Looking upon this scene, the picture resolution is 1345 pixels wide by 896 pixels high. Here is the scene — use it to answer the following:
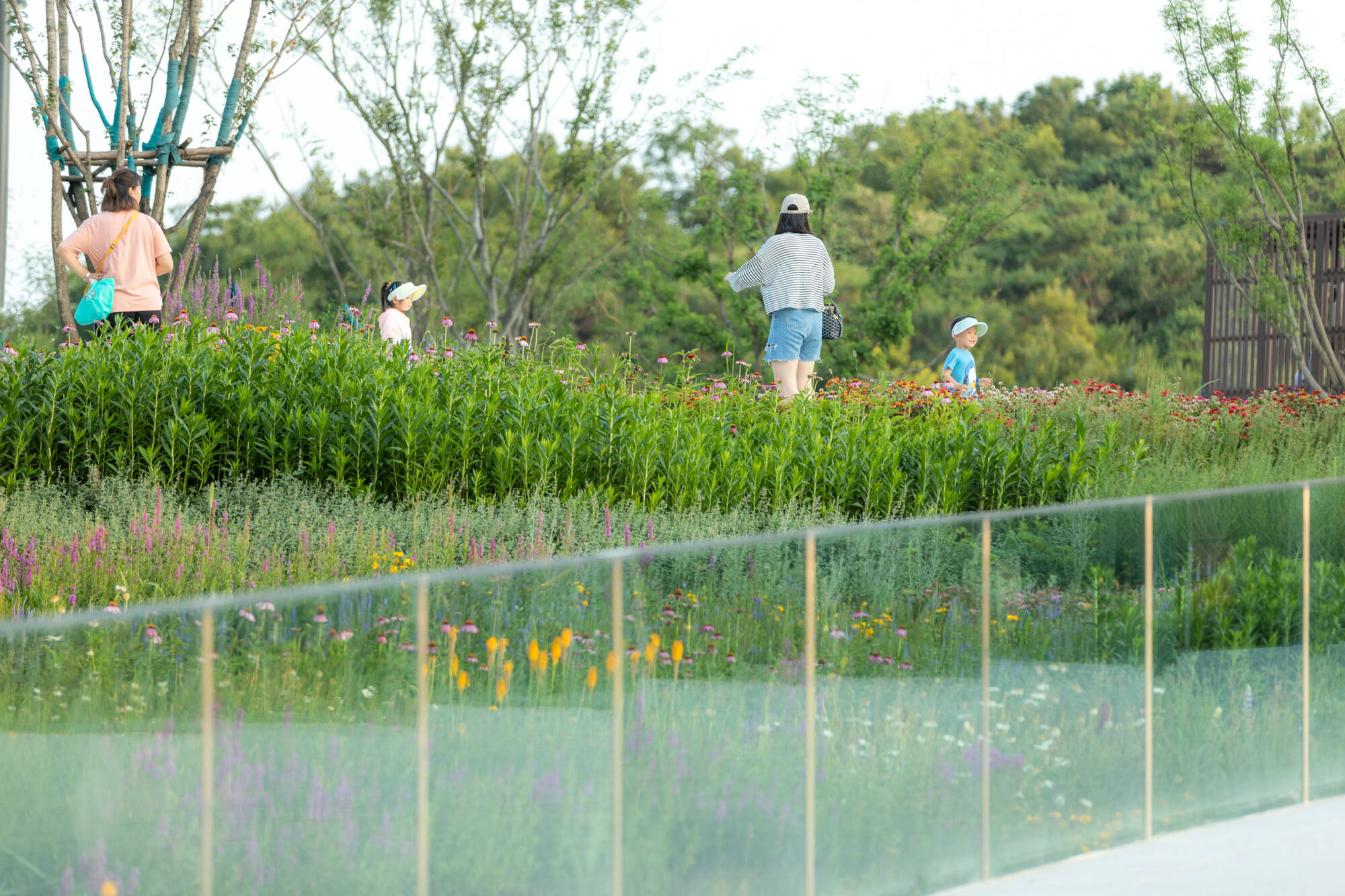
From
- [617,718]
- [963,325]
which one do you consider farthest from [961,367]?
[617,718]

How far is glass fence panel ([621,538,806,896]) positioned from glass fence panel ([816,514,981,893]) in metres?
0.12

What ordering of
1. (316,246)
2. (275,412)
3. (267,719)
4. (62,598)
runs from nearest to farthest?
(267,719) → (62,598) → (275,412) → (316,246)

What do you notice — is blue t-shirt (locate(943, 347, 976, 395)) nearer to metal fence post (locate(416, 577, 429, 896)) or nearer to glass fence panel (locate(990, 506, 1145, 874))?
glass fence panel (locate(990, 506, 1145, 874))

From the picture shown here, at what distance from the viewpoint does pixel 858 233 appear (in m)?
31.2

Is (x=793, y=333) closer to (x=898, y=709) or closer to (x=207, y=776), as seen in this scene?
(x=898, y=709)

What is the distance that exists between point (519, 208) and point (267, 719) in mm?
16775

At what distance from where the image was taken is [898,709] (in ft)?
13.8

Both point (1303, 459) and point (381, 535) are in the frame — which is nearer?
point (381, 535)

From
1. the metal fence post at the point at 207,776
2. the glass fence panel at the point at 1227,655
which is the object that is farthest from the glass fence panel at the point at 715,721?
the glass fence panel at the point at 1227,655

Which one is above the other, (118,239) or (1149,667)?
(118,239)

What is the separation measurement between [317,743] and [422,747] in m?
0.24

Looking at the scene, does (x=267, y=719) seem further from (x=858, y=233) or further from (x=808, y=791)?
(x=858, y=233)

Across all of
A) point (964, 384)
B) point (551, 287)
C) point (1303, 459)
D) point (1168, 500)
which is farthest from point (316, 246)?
point (1168, 500)

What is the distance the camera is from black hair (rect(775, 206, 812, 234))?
1060 cm
